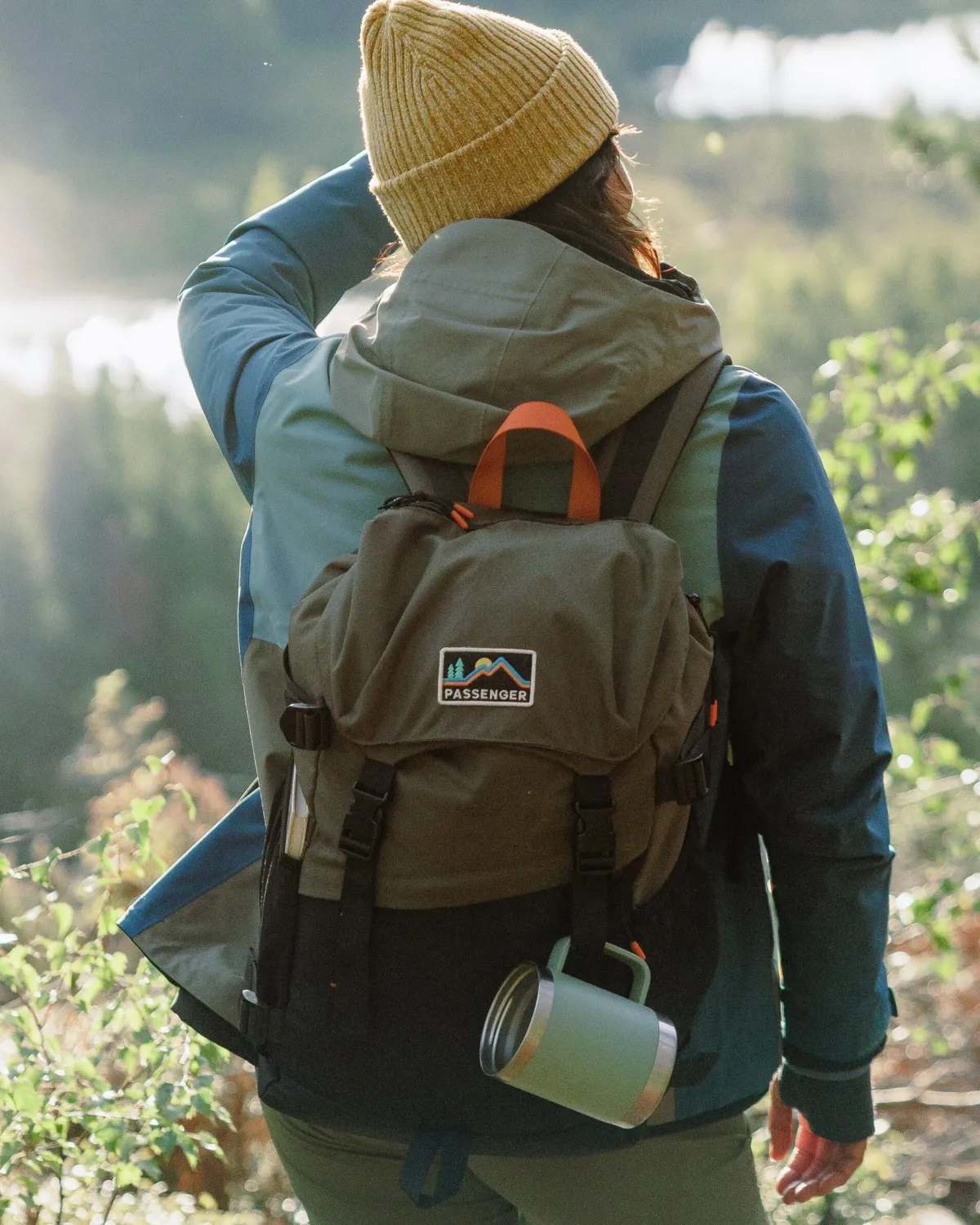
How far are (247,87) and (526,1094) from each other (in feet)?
17.4

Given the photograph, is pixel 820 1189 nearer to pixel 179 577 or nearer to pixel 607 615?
pixel 607 615

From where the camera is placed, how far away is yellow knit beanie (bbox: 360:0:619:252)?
1.14 metres

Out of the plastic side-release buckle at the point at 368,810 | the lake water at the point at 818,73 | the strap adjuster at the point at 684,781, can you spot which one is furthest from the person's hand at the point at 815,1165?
the lake water at the point at 818,73

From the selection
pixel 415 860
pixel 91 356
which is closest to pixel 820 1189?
pixel 415 860

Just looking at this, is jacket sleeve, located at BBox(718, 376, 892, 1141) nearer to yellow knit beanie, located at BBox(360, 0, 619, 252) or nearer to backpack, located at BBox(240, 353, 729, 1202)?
backpack, located at BBox(240, 353, 729, 1202)

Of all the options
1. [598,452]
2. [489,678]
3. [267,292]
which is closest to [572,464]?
[598,452]

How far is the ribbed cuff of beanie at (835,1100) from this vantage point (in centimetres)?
127

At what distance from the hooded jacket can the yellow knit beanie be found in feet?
0.22

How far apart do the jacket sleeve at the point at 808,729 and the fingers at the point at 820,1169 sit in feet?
0.27

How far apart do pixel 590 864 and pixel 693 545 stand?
293mm

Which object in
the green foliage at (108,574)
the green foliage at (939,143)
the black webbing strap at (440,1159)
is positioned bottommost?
the green foliage at (108,574)

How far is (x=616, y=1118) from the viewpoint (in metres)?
1.06

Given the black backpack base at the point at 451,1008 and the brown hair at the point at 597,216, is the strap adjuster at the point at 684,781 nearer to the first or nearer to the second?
the black backpack base at the point at 451,1008

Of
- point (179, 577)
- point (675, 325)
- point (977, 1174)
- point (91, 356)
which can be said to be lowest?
point (179, 577)
